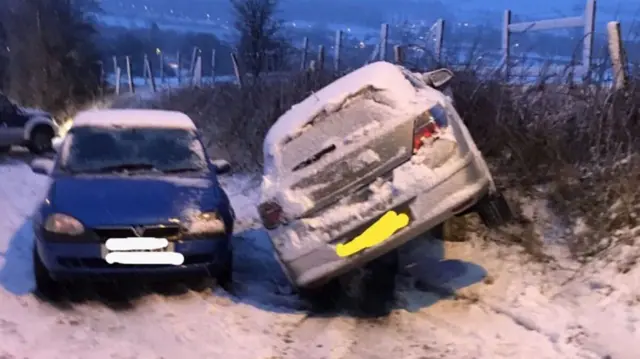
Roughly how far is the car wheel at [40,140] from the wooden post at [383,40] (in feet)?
29.7

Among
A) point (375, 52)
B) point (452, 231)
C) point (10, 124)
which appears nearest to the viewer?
point (452, 231)

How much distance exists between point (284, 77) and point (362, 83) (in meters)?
8.61

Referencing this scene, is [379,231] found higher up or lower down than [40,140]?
→ higher up

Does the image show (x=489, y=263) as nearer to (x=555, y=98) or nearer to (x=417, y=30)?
(x=555, y=98)

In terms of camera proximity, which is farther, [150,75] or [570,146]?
[150,75]

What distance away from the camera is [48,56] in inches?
1854

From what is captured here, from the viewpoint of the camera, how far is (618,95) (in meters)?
8.25

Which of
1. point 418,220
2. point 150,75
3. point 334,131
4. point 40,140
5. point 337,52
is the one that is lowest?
point 150,75

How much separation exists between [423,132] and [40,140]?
15968 millimetres

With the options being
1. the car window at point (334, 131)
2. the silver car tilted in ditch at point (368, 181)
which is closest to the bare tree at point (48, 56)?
the car window at point (334, 131)

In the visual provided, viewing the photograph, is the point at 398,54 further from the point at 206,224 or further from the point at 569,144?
the point at 206,224

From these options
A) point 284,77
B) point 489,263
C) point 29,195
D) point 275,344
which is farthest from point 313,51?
point 275,344

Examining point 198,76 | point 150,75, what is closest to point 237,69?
point 198,76

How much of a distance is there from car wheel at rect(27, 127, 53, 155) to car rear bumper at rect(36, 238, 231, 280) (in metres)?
14.2
